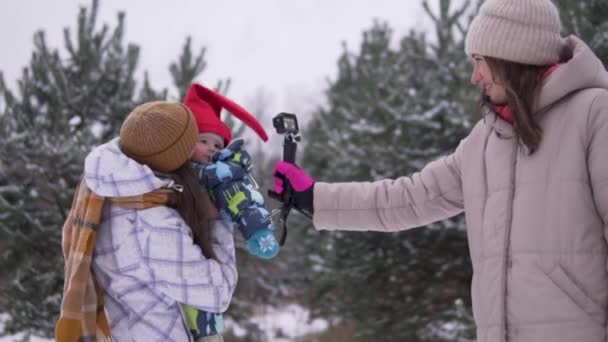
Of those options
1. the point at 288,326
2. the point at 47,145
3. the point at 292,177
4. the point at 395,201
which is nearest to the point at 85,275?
the point at 292,177

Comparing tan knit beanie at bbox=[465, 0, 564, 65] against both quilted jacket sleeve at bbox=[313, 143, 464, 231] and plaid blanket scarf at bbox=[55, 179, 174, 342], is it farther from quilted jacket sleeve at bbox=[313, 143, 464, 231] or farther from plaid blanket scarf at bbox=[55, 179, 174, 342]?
plaid blanket scarf at bbox=[55, 179, 174, 342]

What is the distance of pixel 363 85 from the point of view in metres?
11.7

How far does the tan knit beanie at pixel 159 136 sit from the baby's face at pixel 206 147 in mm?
227

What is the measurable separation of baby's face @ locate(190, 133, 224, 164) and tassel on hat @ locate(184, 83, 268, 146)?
0.06 ft

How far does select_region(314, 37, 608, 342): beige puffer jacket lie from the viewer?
1.71m

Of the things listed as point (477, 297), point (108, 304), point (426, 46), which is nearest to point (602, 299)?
point (477, 297)

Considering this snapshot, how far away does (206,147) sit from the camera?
7.33 ft

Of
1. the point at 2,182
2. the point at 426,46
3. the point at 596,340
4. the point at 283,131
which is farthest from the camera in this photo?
the point at 426,46

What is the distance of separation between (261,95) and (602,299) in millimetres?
50090

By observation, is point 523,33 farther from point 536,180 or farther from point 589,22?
point 589,22

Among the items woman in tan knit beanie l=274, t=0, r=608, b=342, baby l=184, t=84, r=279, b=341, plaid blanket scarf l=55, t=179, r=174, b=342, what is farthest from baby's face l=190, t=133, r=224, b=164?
woman in tan knit beanie l=274, t=0, r=608, b=342

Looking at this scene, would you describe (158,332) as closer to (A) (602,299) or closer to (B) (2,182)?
(A) (602,299)

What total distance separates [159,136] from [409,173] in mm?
7737

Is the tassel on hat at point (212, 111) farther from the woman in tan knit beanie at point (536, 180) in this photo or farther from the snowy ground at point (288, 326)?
the snowy ground at point (288, 326)
